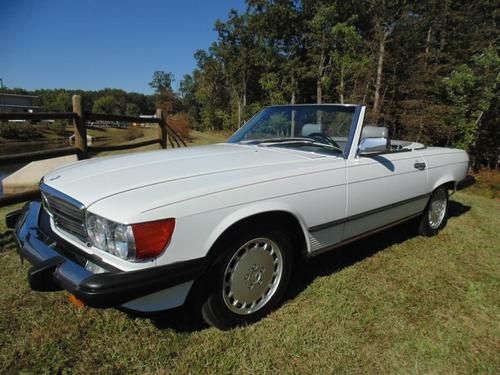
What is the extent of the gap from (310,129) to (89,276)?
7.60ft

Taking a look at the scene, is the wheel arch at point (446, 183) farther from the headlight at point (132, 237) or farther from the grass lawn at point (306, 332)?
the headlight at point (132, 237)

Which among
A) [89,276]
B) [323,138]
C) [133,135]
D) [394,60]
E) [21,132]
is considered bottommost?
[133,135]

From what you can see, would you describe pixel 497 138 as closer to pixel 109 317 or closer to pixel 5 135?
pixel 109 317

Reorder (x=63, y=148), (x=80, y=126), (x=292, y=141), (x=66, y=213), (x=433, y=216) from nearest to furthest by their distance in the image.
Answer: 1. (x=66, y=213)
2. (x=292, y=141)
3. (x=433, y=216)
4. (x=63, y=148)
5. (x=80, y=126)

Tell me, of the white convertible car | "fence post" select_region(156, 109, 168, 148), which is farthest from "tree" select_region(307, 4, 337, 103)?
the white convertible car

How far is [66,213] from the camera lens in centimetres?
196

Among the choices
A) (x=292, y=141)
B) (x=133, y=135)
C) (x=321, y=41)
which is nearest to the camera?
(x=292, y=141)

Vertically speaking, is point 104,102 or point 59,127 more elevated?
point 104,102

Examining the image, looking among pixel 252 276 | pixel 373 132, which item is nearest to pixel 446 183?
pixel 373 132

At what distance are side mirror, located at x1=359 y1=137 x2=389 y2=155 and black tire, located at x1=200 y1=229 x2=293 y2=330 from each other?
3.70 ft

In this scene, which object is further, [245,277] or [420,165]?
[420,165]

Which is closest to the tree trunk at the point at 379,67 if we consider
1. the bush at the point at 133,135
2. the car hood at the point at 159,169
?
the car hood at the point at 159,169

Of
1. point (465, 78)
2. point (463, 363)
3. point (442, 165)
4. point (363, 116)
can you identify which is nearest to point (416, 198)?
point (442, 165)

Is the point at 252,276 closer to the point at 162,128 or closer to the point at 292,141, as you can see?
the point at 292,141
